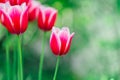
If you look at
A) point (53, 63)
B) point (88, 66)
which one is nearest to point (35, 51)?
point (53, 63)

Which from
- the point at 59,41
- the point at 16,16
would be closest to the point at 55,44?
the point at 59,41

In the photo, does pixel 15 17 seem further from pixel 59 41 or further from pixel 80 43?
pixel 80 43

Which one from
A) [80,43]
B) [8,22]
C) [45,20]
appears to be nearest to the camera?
[8,22]

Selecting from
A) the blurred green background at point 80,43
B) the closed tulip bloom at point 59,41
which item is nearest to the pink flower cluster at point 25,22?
the closed tulip bloom at point 59,41

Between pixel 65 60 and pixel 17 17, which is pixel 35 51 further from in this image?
pixel 17 17

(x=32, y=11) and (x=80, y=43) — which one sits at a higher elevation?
(x=32, y=11)

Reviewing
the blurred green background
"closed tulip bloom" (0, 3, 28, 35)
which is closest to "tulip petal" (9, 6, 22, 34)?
"closed tulip bloom" (0, 3, 28, 35)
